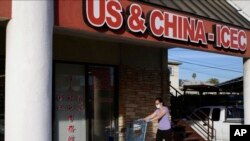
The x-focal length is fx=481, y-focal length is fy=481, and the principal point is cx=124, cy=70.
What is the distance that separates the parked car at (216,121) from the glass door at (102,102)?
4695 mm

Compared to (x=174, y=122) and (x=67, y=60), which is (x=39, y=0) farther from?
(x=174, y=122)

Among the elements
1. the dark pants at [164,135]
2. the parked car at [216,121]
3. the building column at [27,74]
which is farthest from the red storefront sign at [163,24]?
the parked car at [216,121]

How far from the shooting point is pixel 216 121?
18656mm

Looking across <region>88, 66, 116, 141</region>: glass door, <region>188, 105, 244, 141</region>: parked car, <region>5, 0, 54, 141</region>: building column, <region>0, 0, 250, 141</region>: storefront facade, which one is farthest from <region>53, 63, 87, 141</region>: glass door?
<region>188, 105, 244, 141</region>: parked car

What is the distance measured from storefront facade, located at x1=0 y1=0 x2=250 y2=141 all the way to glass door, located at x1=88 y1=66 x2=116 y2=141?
28mm

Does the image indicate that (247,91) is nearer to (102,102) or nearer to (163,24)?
(102,102)

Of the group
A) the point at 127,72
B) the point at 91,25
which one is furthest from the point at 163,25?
the point at 127,72

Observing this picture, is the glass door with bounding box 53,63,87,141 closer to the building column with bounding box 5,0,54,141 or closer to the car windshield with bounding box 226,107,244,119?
the building column with bounding box 5,0,54,141

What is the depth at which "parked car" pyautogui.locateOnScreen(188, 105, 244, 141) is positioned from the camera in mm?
17844

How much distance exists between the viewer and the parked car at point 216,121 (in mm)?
17844

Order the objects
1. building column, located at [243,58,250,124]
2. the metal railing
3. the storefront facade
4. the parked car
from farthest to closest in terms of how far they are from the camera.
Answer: the parked car
the metal railing
building column, located at [243,58,250,124]
the storefront facade

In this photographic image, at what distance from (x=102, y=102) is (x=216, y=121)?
6486 millimetres

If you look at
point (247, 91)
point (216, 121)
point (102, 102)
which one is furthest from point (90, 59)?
point (216, 121)

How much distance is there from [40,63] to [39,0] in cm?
113
